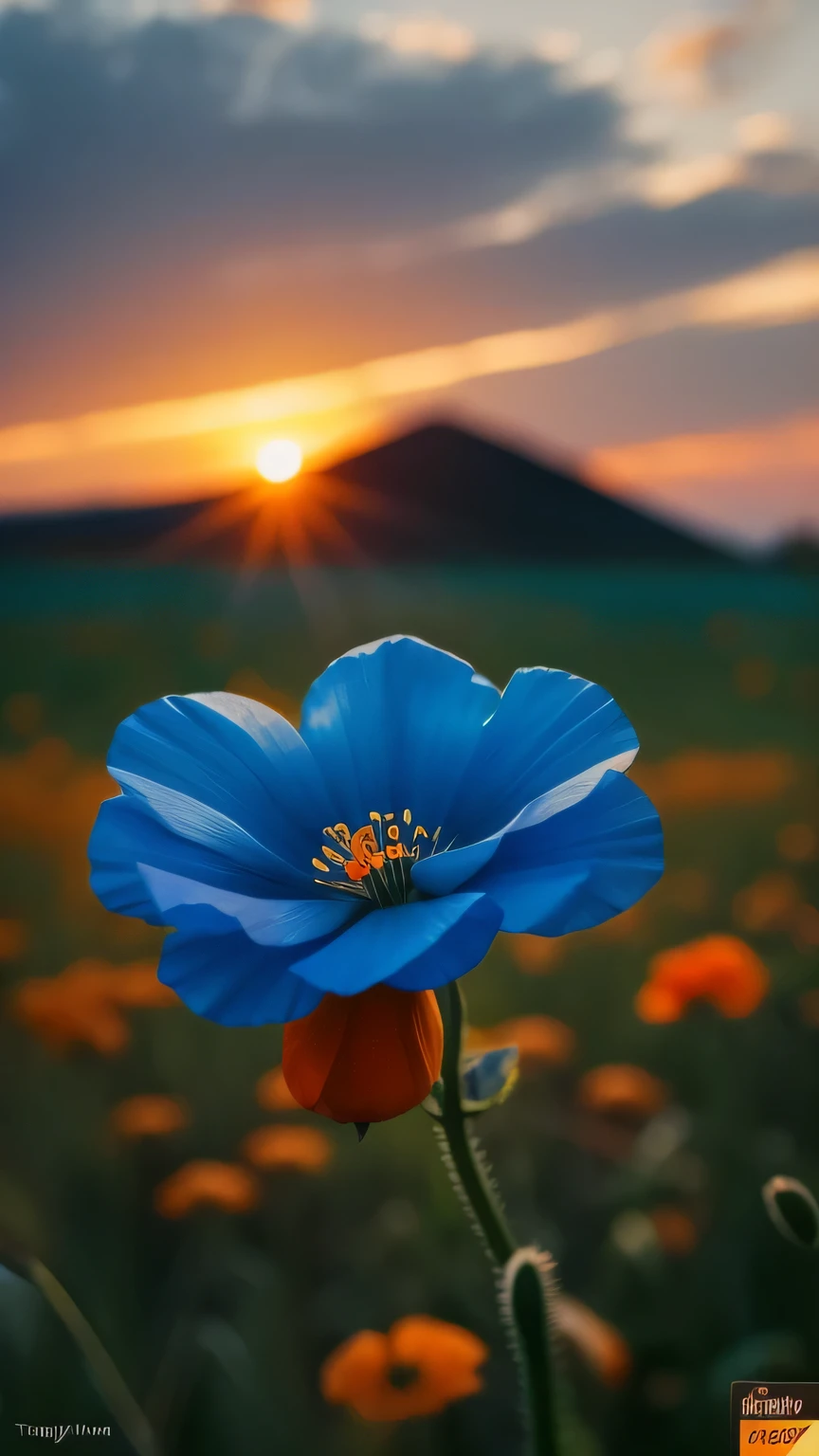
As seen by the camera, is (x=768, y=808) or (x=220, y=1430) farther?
(x=768, y=808)

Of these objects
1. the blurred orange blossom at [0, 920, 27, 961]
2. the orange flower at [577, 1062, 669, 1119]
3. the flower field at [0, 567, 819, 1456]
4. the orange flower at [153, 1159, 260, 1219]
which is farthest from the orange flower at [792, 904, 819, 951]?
the blurred orange blossom at [0, 920, 27, 961]

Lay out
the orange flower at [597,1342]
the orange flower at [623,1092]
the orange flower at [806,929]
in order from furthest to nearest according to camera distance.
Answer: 1. the orange flower at [806,929]
2. the orange flower at [623,1092]
3. the orange flower at [597,1342]

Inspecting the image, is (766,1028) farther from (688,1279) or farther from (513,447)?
(513,447)

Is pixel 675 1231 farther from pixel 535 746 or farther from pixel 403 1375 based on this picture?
pixel 535 746

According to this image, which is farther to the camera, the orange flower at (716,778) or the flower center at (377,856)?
the orange flower at (716,778)

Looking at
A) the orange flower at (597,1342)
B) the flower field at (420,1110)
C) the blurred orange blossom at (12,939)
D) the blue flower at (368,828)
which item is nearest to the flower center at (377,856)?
the blue flower at (368,828)

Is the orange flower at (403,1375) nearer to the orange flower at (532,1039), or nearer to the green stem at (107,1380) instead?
the green stem at (107,1380)

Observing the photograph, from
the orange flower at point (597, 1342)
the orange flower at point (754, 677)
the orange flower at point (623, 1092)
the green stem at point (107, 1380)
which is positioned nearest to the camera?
the green stem at point (107, 1380)

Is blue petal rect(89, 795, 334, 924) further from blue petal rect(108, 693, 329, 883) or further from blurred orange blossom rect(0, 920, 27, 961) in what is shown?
blurred orange blossom rect(0, 920, 27, 961)

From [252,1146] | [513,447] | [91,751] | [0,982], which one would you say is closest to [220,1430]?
[252,1146]
